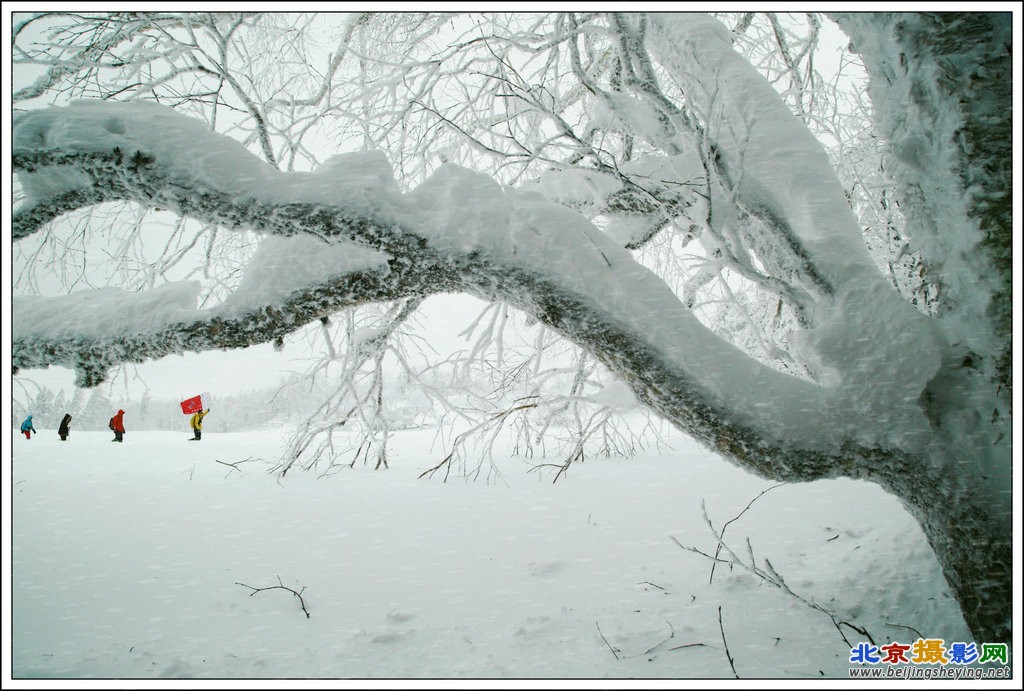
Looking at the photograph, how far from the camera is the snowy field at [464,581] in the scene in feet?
7.58

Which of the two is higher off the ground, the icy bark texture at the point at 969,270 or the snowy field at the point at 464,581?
the icy bark texture at the point at 969,270

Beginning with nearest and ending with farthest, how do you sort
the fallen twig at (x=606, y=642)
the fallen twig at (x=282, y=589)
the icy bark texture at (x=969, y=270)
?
the icy bark texture at (x=969, y=270)
the fallen twig at (x=606, y=642)
the fallen twig at (x=282, y=589)

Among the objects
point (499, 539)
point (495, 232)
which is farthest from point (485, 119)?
point (499, 539)

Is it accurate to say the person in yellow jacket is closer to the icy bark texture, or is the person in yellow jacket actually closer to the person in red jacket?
the person in red jacket

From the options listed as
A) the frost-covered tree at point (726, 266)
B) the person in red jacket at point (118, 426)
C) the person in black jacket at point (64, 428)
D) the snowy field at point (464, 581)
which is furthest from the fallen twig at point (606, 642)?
the person in black jacket at point (64, 428)

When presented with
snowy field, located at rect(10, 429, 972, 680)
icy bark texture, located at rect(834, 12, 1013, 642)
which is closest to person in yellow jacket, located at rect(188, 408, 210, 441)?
snowy field, located at rect(10, 429, 972, 680)

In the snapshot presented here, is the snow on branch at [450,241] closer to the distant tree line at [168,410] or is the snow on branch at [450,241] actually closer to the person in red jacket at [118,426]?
the distant tree line at [168,410]

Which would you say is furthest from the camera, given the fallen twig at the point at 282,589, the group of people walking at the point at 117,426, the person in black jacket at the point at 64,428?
the group of people walking at the point at 117,426

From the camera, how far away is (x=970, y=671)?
1.89 m

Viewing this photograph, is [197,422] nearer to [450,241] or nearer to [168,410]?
[450,241]

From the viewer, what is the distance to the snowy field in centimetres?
231

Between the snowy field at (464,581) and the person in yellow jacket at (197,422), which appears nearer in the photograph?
the snowy field at (464,581)

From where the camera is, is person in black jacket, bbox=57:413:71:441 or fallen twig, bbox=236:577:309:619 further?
person in black jacket, bbox=57:413:71:441

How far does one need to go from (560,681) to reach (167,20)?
4631 mm
